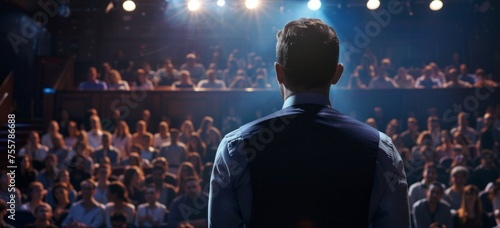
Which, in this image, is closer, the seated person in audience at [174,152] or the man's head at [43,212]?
the man's head at [43,212]

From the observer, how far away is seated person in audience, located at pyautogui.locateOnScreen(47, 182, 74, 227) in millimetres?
7160

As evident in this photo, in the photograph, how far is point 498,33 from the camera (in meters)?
15.4

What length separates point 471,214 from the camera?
7.24m

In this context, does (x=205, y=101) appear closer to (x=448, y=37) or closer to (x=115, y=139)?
(x=115, y=139)

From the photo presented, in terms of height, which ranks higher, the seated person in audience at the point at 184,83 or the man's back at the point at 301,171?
the seated person in audience at the point at 184,83

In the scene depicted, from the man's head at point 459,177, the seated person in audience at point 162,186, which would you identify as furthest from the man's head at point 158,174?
the man's head at point 459,177

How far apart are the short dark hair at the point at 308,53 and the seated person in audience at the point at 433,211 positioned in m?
5.82

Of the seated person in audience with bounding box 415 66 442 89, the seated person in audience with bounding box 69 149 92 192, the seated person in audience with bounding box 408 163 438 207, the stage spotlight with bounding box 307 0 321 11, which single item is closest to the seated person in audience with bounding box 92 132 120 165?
the seated person in audience with bounding box 69 149 92 192

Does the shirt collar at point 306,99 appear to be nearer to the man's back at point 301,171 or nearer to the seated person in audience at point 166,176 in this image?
the man's back at point 301,171

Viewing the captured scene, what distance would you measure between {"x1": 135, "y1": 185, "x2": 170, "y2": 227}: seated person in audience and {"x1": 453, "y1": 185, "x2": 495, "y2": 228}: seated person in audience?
3.46 metres

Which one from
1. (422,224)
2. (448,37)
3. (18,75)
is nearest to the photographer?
(422,224)

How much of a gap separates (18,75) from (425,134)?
9783 millimetres

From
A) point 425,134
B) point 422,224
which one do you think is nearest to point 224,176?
point 422,224

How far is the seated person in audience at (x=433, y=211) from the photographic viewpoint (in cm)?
709
